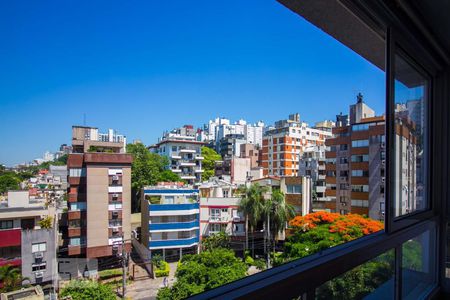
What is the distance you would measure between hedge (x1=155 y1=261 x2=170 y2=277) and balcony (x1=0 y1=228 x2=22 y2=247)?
469 millimetres

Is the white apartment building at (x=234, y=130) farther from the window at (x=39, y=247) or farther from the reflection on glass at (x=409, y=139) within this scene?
the reflection on glass at (x=409, y=139)

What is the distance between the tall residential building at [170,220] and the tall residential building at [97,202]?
0.10m

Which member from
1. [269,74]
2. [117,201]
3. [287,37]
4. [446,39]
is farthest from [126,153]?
[446,39]

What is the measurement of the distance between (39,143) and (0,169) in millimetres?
113

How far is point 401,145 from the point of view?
206 cm

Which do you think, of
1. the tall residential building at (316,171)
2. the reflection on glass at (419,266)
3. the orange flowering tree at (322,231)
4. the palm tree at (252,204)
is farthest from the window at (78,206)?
the reflection on glass at (419,266)

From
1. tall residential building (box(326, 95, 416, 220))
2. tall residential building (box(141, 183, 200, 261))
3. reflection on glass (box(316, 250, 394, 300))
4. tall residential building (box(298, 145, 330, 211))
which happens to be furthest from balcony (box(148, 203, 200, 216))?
tall residential building (box(326, 95, 416, 220))

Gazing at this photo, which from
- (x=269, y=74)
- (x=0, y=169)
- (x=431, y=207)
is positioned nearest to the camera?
(x=0, y=169)

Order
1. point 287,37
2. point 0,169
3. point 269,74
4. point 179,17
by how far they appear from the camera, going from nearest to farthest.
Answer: point 0,169
point 179,17
point 269,74
point 287,37

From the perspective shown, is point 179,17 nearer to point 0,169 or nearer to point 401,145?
point 0,169

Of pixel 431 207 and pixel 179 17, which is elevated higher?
pixel 179 17

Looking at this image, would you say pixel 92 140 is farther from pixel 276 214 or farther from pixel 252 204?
pixel 276 214

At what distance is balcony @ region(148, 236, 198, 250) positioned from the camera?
1.03 metres

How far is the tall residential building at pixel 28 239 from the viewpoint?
603 millimetres
